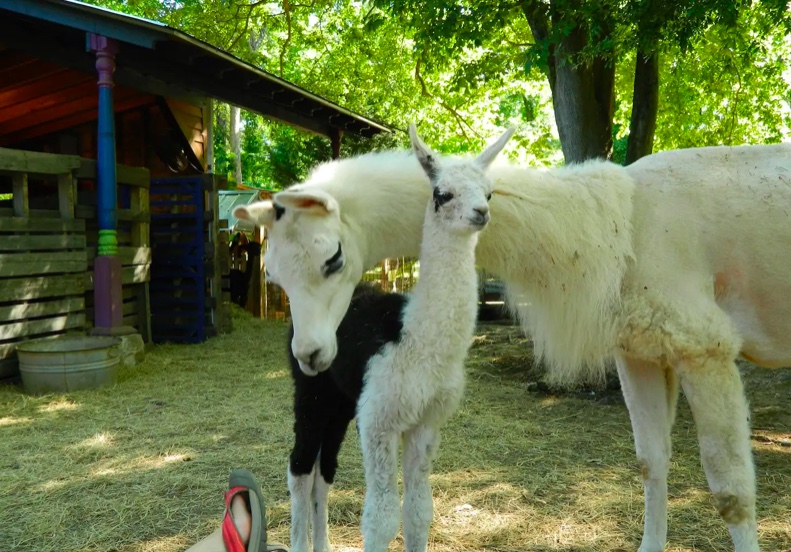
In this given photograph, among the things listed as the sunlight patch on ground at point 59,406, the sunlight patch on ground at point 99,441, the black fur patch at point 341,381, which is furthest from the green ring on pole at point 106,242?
the black fur patch at point 341,381

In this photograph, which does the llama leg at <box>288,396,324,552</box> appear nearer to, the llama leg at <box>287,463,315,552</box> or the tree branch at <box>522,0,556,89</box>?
the llama leg at <box>287,463,315,552</box>

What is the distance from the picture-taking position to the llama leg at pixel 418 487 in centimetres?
259

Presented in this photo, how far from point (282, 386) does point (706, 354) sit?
205 inches

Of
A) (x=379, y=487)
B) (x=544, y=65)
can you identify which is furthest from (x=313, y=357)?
(x=544, y=65)

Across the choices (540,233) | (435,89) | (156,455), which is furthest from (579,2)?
(435,89)

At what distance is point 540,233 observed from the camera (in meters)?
2.94

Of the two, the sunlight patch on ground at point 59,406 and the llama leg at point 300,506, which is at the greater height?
the llama leg at point 300,506

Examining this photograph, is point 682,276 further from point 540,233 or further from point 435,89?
point 435,89

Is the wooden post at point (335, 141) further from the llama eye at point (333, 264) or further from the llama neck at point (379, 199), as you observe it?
the llama eye at point (333, 264)

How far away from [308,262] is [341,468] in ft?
8.23

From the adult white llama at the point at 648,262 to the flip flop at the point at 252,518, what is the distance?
2.38 ft

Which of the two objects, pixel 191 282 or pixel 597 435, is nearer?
pixel 597 435

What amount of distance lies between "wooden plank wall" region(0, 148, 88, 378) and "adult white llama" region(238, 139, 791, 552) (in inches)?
217

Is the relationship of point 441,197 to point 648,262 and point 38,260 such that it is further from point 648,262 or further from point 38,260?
point 38,260
